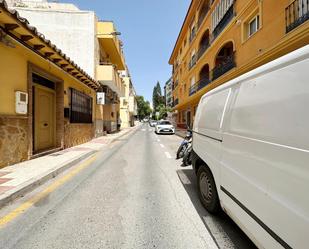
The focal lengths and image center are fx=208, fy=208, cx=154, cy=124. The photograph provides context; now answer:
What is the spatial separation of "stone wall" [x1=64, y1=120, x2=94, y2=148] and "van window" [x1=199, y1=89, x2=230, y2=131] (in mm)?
8338

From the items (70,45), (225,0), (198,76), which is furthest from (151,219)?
(198,76)

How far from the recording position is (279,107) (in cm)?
181

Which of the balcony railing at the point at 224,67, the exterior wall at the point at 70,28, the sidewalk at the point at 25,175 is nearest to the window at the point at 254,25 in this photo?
the balcony railing at the point at 224,67

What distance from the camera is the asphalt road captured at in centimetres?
262

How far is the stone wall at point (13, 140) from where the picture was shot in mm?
5859

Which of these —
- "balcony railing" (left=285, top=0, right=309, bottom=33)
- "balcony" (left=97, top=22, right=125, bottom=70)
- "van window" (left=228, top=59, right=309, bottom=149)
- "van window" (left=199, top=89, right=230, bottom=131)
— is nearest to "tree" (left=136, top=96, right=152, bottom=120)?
"balcony" (left=97, top=22, right=125, bottom=70)

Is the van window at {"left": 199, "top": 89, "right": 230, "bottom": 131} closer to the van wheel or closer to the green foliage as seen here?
the van wheel

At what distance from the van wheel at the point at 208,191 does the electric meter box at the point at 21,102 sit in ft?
18.9

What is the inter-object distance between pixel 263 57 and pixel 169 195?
7218 mm

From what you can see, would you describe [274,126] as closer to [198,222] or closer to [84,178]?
[198,222]

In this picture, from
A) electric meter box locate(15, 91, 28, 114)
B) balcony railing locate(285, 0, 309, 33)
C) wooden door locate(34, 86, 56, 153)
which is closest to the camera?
electric meter box locate(15, 91, 28, 114)

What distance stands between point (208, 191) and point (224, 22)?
12589 mm

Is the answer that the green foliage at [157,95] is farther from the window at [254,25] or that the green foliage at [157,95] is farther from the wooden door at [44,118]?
the wooden door at [44,118]

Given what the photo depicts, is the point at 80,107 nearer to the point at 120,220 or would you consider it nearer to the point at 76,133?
the point at 76,133
